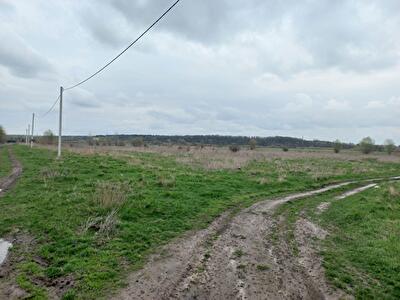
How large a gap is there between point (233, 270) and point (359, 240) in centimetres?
453

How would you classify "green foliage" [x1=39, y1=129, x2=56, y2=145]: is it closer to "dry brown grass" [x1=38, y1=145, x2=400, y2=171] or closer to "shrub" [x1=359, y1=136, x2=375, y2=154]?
"dry brown grass" [x1=38, y1=145, x2=400, y2=171]

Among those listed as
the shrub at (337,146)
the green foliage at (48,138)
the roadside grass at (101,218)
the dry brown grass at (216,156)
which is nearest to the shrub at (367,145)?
the shrub at (337,146)

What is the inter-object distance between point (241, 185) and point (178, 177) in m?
3.62

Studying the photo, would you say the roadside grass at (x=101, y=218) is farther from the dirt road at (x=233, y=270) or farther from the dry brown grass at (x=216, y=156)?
the dry brown grass at (x=216, y=156)

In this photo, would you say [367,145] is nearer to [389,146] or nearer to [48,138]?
[389,146]

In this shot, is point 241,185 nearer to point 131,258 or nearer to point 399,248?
point 399,248

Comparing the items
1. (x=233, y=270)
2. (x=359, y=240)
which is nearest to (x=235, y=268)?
(x=233, y=270)

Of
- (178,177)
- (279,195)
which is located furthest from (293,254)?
(178,177)

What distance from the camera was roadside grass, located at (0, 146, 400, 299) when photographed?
19.8ft

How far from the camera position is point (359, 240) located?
8719 millimetres

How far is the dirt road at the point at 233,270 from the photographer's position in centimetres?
537

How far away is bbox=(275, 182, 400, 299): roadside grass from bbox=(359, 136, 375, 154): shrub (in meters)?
62.6

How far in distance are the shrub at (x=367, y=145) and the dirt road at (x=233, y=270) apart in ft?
233

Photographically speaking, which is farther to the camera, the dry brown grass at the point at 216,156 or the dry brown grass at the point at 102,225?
the dry brown grass at the point at 216,156
